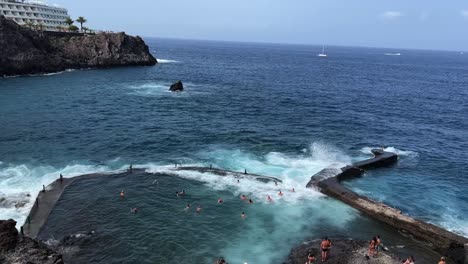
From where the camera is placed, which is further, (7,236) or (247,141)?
(247,141)

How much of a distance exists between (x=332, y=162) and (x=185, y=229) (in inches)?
1148

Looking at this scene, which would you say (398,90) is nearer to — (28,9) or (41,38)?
(41,38)

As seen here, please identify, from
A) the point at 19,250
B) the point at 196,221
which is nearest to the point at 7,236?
the point at 19,250

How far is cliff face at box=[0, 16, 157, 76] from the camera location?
127 metres

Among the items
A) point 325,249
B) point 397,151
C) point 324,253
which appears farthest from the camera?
point 397,151

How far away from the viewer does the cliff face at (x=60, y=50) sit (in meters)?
127

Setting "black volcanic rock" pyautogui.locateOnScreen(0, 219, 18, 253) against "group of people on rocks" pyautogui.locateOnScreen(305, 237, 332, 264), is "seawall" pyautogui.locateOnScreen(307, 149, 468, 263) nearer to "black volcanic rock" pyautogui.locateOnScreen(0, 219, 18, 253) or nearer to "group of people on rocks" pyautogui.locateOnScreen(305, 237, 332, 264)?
"group of people on rocks" pyautogui.locateOnScreen(305, 237, 332, 264)

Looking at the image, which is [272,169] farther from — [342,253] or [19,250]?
[19,250]

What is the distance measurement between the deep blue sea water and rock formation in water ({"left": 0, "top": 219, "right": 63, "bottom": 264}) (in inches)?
290

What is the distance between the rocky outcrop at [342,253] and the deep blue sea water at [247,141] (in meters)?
2.01

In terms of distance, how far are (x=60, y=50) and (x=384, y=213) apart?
146814 millimetres

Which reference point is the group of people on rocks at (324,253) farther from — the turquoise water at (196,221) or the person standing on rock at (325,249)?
the turquoise water at (196,221)

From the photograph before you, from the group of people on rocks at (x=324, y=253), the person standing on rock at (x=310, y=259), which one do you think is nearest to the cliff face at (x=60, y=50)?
the person standing on rock at (x=310, y=259)

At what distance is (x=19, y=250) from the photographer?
2966 centimetres
